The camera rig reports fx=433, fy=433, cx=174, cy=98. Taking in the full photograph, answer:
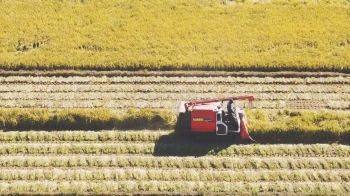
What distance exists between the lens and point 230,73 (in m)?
18.5

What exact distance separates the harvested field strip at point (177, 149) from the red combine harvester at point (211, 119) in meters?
0.61

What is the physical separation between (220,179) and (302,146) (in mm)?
3461

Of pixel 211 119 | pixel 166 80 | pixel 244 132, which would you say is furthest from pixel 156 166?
pixel 166 80

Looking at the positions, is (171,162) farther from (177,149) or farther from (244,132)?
(244,132)

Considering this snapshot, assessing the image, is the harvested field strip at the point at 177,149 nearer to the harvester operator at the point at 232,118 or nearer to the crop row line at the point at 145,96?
the harvester operator at the point at 232,118

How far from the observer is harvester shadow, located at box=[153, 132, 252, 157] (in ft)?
51.1

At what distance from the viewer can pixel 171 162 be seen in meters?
15.2

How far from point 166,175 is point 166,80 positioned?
4893mm

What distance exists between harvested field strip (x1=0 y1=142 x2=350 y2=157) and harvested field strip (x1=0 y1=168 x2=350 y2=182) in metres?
0.80

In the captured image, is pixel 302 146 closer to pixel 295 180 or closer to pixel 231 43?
A: pixel 295 180

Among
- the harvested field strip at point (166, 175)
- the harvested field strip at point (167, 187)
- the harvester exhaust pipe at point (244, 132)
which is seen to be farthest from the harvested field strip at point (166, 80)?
the harvested field strip at point (167, 187)

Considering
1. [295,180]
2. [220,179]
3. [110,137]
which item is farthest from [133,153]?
[295,180]

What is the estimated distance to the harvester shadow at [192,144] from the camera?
15562 mm

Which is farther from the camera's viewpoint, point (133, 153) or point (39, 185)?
point (133, 153)
